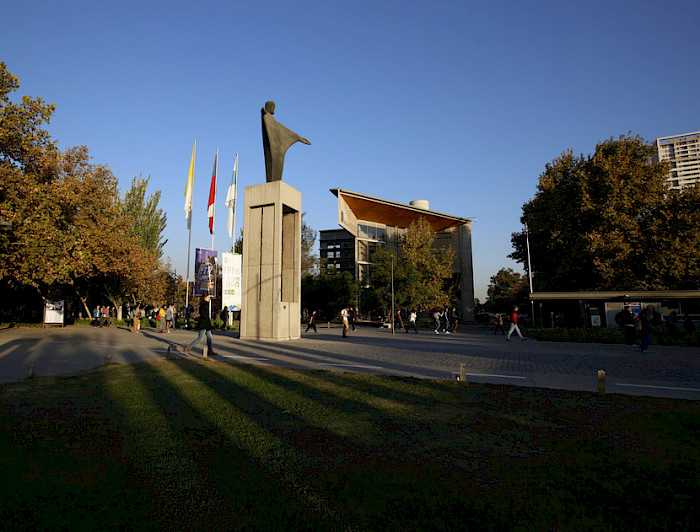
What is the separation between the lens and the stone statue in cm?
1964

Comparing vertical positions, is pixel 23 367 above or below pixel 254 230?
below

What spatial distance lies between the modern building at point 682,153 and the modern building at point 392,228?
8017cm

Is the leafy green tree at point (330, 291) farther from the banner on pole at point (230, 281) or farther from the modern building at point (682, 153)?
the modern building at point (682, 153)

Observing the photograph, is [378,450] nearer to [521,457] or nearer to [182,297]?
[521,457]

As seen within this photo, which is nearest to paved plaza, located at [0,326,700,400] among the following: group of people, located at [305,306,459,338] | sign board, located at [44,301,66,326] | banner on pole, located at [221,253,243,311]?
group of people, located at [305,306,459,338]

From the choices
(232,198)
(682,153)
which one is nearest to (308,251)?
(232,198)

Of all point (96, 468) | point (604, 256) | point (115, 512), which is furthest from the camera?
point (604, 256)

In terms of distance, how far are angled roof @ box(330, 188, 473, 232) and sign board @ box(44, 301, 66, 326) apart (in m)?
31.1

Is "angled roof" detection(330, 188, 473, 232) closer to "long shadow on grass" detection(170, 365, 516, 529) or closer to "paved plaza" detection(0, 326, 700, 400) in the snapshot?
"paved plaza" detection(0, 326, 700, 400)

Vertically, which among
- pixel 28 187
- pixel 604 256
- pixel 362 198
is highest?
pixel 362 198

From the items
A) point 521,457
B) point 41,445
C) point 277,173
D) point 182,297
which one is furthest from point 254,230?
point 182,297

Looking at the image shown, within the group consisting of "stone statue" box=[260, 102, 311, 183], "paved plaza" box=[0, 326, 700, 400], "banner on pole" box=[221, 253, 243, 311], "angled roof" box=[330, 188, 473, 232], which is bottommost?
"paved plaza" box=[0, 326, 700, 400]

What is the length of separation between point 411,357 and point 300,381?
220 inches

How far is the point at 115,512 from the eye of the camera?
9.71ft
